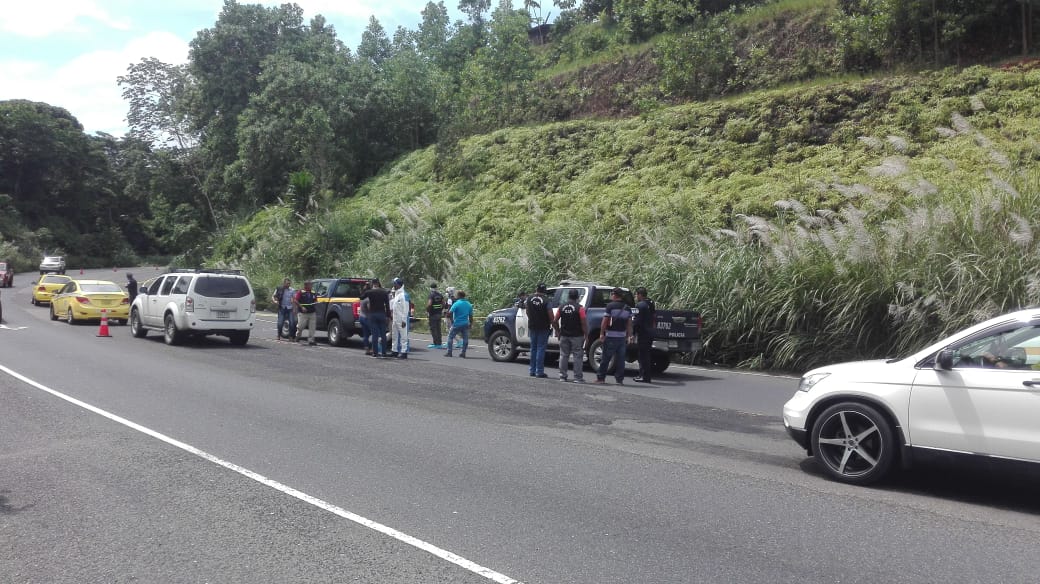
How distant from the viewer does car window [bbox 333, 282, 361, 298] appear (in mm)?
21653

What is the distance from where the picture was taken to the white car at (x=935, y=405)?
649 centimetres

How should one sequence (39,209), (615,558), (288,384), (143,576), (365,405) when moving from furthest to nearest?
(39,209) → (288,384) → (365,405) → (615,558) → (143,576)

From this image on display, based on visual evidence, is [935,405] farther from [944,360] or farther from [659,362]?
[659,362]

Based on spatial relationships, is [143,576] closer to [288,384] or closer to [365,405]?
[365,405]

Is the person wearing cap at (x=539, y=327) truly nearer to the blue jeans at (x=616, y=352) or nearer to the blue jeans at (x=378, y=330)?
the blue jeans at (x=616, y=352)

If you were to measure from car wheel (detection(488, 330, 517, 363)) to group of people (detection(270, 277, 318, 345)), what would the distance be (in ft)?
18.6

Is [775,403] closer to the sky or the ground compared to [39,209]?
closer to the ground

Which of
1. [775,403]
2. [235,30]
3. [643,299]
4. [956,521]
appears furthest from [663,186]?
[235,30]

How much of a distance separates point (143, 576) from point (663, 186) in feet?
81.1

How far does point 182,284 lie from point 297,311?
3.07 metres

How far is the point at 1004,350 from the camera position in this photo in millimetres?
6695

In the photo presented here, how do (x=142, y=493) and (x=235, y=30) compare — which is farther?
(x=235, y=30)

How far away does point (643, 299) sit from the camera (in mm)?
14773

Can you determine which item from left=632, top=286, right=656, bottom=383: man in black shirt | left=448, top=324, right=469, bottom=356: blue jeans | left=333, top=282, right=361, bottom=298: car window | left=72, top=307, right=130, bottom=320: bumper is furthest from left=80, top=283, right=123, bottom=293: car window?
left=632, top=286, right=656, bottom=383: man in black shirt
